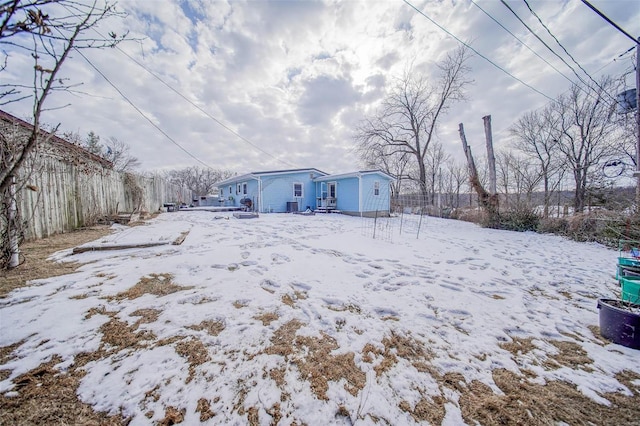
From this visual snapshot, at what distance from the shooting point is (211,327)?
1.99 metres

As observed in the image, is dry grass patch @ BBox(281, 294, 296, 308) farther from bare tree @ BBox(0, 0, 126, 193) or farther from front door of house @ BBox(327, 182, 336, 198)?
front door of house @ BBox(327, 182, 336, 198)

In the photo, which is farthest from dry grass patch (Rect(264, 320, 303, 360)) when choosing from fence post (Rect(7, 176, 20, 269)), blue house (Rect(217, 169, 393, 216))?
blue house (Rect(217, 169, 393, 216))

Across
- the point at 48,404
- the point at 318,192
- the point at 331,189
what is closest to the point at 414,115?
the point at 331,189

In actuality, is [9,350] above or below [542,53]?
below

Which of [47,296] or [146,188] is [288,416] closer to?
[47,296]

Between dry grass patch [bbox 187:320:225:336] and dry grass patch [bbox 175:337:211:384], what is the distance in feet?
0.44

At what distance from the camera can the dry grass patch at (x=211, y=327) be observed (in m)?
1.93

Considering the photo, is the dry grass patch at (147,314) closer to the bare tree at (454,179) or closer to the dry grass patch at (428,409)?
the dry grass patch at (428,409)

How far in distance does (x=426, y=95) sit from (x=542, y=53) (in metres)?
12.5

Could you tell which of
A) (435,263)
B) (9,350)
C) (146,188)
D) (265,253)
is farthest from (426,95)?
(9,350)

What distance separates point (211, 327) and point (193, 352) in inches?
12.9

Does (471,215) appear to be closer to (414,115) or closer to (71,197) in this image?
(414,115)

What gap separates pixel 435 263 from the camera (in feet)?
13.7

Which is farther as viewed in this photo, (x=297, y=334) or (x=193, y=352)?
(x=297, y=334)
